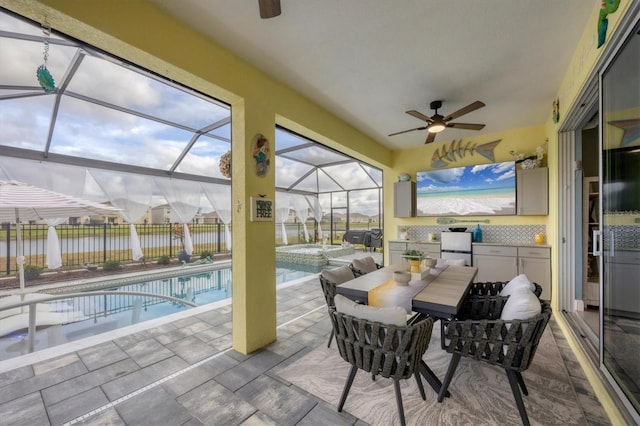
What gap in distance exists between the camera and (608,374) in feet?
5.72

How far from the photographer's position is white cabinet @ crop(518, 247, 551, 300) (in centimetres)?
382

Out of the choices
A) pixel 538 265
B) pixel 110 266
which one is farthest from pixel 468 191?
pixel 110 266

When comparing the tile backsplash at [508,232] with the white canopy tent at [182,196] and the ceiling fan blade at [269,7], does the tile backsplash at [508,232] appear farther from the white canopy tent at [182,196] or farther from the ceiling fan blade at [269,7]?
the white canopy tent at [182,196]

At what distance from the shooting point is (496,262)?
4.25 metres

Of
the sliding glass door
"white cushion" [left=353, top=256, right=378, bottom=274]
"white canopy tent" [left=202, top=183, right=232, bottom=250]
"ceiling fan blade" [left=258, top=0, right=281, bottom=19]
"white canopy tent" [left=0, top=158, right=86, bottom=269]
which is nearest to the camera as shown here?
"ceiling fan blade" [left=258, top=0, right=281, bottom=19]

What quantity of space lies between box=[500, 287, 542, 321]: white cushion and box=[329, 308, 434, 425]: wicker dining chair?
1.71ft

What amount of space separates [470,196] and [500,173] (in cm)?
63

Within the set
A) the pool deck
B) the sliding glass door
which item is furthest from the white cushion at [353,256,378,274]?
the sliding glass door

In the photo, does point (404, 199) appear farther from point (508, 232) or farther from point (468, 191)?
point (508, 232)

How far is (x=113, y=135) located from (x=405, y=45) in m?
4.85

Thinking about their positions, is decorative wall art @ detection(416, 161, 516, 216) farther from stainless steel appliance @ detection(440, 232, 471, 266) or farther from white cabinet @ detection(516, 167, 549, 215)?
stainless steel appliance @ detection(440, 232, 471, 266)

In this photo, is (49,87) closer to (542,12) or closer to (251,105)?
(251,105)

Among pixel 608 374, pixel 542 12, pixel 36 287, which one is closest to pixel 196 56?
pixel 542 12

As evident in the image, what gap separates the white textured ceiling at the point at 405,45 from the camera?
6.14ft
